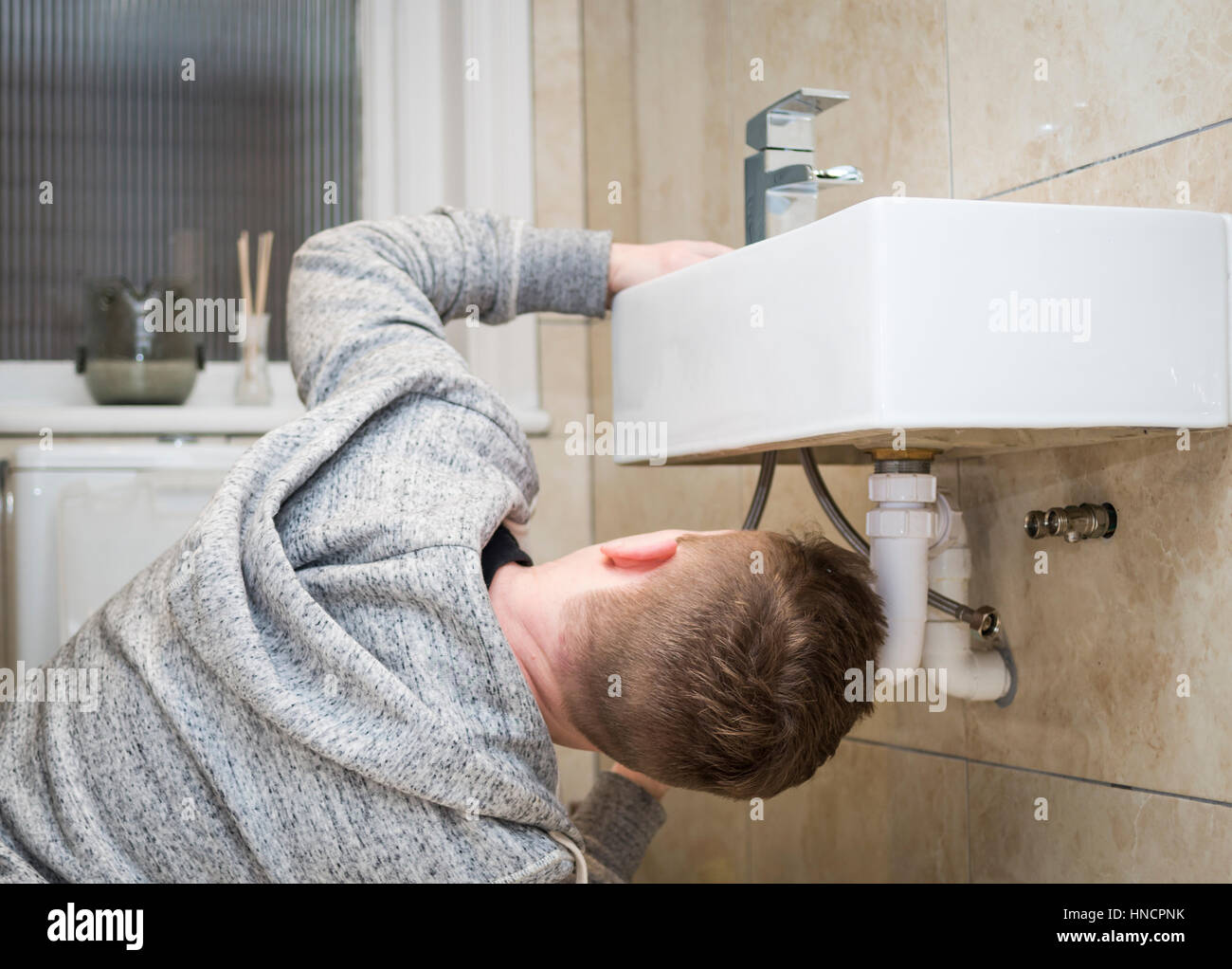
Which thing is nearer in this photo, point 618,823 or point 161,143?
point 618,823

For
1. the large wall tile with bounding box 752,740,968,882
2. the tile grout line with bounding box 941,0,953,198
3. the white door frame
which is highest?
the white door frame

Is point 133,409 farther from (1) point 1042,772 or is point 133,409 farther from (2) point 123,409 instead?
(1) point 1042,772

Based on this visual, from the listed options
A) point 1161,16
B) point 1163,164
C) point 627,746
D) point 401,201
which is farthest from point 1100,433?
point 401,201

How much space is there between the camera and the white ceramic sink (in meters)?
0.66

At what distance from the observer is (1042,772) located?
0.94 metres

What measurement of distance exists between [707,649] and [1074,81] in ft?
1.77

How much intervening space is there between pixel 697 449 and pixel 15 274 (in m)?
1.20

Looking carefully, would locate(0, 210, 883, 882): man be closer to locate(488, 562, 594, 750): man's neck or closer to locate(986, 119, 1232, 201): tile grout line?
locate(488, 562, 594, 750): man's neck

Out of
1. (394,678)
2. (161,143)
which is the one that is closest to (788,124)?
(394,678)

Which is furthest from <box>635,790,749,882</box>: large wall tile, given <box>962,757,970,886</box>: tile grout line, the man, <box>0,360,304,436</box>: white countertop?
<box>0,360,304,436</box>: white countertop

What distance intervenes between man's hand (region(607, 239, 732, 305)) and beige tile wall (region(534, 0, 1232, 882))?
0.21 m

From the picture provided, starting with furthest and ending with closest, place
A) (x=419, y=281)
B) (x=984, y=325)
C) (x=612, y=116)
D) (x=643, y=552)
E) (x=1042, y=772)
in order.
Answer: (x=612, y=116) < (x=419, y=281) < (x=1042, y=772) < (x=643, y=552) < (x=984, y=325)

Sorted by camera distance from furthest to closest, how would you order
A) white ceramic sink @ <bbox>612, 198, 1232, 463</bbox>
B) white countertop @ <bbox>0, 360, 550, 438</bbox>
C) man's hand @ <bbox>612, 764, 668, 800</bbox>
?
white countertop @ <bbox>0, 360, 550, 438</bbox>
man's hand @ <bbox>612, 764, 668, 800</bbox>
white ceramic sink @ <bbox>612, 198, 1232, 463</bbox>

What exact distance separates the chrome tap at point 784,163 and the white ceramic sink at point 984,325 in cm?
14
